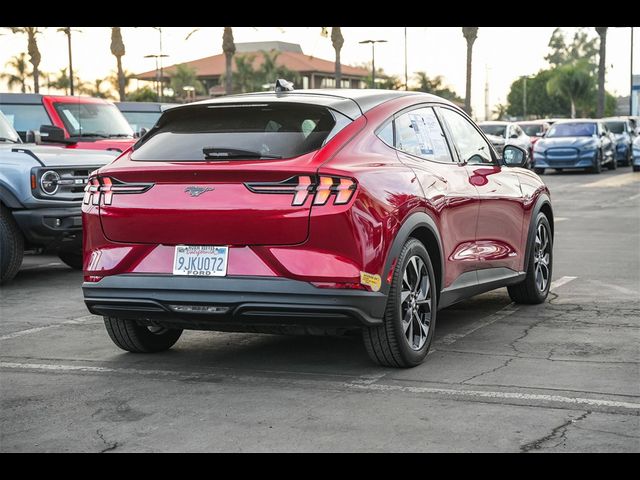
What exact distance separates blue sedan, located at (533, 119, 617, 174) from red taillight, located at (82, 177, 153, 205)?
27.8 m

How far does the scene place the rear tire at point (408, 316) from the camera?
6383mm

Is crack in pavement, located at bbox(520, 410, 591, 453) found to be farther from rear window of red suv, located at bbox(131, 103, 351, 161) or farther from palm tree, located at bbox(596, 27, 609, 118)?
palm tree, located at bbox(596, 27, 609, 118)

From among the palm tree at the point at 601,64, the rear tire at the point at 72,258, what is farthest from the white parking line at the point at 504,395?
the palm tree at the point at 601,64

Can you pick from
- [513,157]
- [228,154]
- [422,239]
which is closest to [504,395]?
[422,239]

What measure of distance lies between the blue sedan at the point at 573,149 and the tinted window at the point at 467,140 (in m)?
25.5

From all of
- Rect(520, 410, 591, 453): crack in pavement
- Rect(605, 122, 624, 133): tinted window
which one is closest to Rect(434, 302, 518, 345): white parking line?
Rect(520, 410, 591, 453): crack in pavement

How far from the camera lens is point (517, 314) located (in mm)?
8641

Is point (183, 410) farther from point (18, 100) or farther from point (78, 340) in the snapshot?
point (18, 100)

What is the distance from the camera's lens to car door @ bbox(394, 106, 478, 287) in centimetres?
697

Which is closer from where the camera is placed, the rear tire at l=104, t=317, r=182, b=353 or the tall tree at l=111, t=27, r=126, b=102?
the rear tire at l=104, t=317, r=182, b=353

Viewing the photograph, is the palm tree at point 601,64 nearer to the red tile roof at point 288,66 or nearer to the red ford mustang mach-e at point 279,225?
the red tile roof at point 288,66

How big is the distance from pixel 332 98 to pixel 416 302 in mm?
1324
